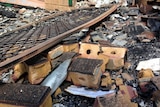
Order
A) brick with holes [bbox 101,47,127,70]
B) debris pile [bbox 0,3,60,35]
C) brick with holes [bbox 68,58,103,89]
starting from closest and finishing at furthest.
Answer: brick with holes [bbox 68,58,103,89] → brick with holes [bbox 101,47,127,70] → debris pile [bbox 0,3,60,35]

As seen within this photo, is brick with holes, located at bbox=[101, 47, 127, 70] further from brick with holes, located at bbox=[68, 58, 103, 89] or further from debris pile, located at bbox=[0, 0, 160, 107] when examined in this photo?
brick with holes, located at bbox=[68, 58, 103, 89]

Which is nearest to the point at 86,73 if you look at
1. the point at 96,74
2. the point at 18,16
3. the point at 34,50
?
the point at 96,74

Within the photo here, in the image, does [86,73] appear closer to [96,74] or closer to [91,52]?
[96,74]

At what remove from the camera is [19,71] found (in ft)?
8.88

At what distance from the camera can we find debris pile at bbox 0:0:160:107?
238 centimetres

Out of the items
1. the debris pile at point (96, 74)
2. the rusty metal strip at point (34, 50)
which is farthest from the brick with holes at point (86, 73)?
the rusty metal strip at point (34, 50)

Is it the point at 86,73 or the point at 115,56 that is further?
the point at 115,56

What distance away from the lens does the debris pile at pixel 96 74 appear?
238 cm

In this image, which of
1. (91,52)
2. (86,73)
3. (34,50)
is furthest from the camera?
(91,52)

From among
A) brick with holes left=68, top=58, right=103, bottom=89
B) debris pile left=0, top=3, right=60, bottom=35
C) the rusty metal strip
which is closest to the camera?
the rusty metal strip

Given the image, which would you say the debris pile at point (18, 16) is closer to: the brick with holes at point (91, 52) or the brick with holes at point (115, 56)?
the brick with holes at point (91, 52)

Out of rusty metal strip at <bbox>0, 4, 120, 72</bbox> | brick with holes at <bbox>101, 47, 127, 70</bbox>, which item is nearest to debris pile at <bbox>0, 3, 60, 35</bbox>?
rusty metal strip at <bbox>0, 4, 120, 72</bbox>

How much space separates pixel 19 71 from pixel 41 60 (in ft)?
0.93

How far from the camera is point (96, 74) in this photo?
2504mm
